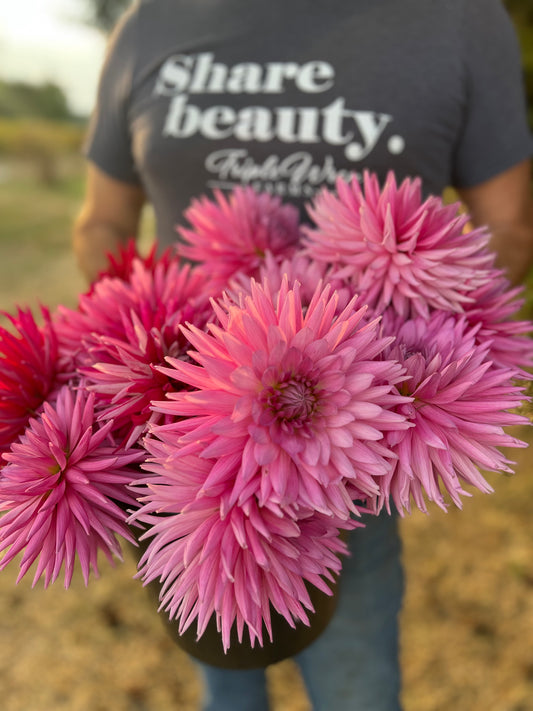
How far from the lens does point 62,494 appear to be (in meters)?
0.46

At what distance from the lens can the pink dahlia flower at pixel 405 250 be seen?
52 centimetres

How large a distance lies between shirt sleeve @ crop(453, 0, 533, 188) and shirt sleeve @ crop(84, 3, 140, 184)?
63cm

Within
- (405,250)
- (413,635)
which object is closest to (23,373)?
(405,250)

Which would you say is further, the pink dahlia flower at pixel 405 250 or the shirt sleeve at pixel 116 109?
the shirt sleeve at pixel 116 109

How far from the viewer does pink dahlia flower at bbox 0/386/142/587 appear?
1.50 feet

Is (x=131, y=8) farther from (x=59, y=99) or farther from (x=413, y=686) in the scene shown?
(x=59, y=99)

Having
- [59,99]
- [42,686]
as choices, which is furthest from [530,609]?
[59,99]

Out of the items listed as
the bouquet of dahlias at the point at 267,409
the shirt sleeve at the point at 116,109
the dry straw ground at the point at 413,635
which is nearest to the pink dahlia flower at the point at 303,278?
the bouquet of dahlias at the point at 267,409

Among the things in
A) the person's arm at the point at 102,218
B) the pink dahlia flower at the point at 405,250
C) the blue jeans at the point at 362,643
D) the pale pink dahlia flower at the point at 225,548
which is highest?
the pink dahlia flower at the point at 405,250

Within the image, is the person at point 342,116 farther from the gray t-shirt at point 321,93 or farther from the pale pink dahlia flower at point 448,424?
the pale pink dahlia flower at point 448,424

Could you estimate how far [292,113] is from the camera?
3.23ft

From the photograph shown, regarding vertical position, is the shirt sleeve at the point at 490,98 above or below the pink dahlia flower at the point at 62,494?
above

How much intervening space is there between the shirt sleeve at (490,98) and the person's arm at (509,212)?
0.10 ft

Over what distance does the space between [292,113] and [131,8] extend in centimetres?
48
